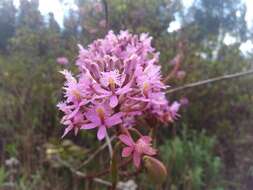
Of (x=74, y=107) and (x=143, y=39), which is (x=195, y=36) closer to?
(x=143, y=39)

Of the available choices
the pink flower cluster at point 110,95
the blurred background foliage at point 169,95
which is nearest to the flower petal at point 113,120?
the pink flower cluster at point 110,95

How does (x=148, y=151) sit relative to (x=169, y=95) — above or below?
below

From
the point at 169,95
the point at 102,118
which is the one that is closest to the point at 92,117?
the point at 102,118

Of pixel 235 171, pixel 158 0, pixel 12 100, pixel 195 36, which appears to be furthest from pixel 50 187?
pixel 195 36

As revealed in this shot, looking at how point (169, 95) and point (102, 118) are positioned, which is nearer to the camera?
point (102, 118)

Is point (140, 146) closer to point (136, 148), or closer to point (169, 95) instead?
point (136, 148)

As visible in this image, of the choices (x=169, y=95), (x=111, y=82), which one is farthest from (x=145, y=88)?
(x=169, y=95)

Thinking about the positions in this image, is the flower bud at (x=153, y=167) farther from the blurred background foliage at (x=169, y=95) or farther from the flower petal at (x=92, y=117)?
the blurred background foliage at (x=169, y=95)

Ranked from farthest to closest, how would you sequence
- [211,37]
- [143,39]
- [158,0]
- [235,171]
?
[211,37] < [158,0] < [235,171] < [143,39]

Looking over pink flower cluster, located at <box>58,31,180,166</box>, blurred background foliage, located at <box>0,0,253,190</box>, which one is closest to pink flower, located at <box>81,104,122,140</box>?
pink flower cluster, located at <box>58,31,180,166</box>
